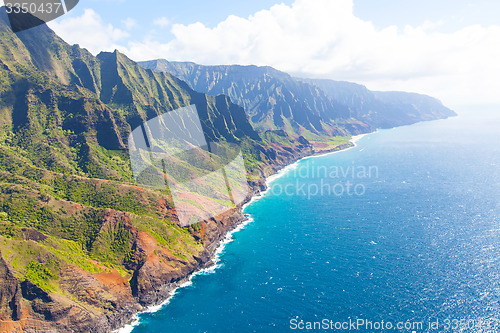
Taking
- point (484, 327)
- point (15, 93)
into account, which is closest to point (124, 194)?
point (15, 93)

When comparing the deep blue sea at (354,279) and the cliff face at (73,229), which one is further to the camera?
the cliff face at (73,229)

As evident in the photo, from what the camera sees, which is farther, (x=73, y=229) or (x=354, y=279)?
(x=73, y=229)

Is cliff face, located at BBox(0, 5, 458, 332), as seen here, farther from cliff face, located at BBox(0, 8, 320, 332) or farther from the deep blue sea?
the deep blue sea

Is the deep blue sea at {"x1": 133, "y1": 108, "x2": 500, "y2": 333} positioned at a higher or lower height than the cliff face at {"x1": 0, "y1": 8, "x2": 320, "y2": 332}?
lower

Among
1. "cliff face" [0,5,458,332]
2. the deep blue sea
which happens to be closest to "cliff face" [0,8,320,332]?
"cliff face" [0,5,458,332]

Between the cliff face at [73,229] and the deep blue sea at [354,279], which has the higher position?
the cliff face at [73,229]

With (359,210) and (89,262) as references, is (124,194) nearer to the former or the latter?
(89,262)

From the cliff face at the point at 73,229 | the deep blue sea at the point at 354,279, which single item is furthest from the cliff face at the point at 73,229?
the deep blue sea at the point at 354,279

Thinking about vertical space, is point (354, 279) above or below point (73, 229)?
below

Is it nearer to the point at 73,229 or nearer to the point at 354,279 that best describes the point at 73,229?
the point at 73,229

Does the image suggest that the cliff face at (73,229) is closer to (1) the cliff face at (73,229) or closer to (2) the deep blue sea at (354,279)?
(1) the cliff face at (73,229)

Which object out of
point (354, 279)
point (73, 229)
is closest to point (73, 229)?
point (73, 229)
